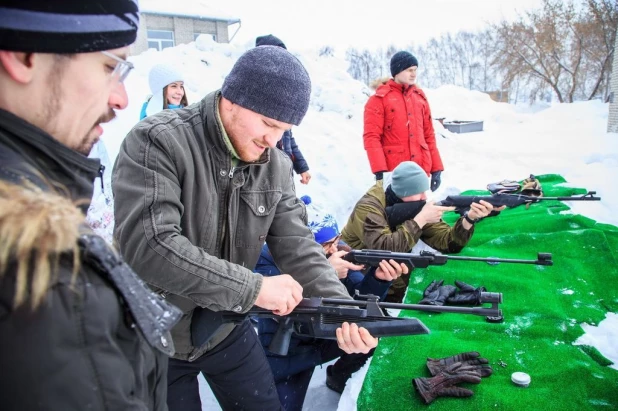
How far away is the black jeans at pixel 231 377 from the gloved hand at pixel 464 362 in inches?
38.3

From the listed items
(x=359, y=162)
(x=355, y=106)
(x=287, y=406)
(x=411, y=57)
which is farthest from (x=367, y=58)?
(x=287, y=406)

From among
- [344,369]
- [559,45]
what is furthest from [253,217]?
[559,45]

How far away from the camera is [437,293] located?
350 cm

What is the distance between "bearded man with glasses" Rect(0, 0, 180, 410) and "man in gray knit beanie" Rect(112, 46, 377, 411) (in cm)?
64

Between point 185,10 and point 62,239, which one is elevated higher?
point 185,10

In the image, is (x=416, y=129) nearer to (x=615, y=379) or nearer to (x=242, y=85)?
(x=615, y=379)

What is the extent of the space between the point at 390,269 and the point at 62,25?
9.23ft

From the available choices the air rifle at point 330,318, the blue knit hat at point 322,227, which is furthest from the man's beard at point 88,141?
the blue knit hat at point 322,227

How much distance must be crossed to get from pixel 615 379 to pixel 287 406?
1880mm

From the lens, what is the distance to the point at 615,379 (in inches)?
95.1

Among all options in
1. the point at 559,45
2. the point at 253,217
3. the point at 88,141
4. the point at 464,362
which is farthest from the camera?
the point at 559,45

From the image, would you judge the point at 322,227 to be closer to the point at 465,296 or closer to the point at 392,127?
the point at 465,296

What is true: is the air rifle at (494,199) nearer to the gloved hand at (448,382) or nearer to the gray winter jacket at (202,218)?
the gloved hand at (448,382)

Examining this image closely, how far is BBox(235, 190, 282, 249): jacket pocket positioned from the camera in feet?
6.04
